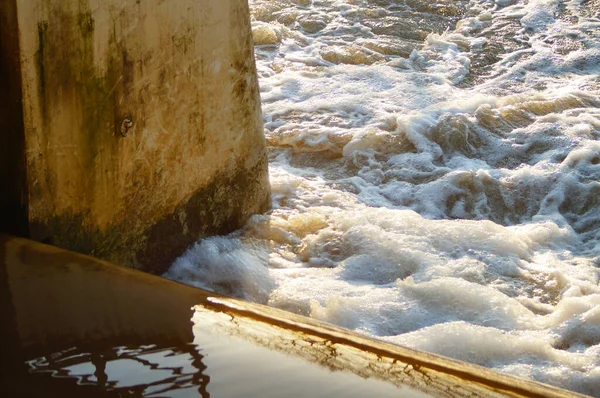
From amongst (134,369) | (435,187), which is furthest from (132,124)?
(435,187)

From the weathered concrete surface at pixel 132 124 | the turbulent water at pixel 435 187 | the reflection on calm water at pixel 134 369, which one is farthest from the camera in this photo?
the turbulent water at pixel 435 187

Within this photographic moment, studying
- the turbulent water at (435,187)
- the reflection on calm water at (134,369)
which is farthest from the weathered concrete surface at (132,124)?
the reflection on calm water at (134,369)

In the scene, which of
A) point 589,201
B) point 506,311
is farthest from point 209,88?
point 589,201

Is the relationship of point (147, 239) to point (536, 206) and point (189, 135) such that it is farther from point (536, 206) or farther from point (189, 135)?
point (536, 206)

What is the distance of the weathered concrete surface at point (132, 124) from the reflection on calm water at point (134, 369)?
0.98 metres

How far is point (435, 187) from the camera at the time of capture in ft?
17.6

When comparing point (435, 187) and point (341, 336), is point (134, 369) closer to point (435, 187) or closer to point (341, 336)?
point (341, 336)

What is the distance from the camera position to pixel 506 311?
12.0 ft

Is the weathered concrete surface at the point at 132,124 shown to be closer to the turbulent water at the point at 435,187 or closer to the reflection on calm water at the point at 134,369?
the turbulent water at the point at 435,187

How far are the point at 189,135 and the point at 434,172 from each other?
2358 mm

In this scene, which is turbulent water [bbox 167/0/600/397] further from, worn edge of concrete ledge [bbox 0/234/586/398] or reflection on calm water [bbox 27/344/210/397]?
reflection on calm water [bbox 27/344/210/397]

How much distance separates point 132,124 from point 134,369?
156cm

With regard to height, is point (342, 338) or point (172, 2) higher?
point (172, 2)

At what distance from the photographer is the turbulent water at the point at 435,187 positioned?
11.8 feet
